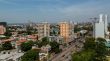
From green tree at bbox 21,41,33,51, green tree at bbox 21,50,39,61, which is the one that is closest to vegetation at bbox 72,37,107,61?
green tree at bbox 21,50,39,61

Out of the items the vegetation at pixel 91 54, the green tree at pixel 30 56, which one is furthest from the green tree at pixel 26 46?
the vegetation at pixel 91 54

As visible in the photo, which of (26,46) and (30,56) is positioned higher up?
(30,56)

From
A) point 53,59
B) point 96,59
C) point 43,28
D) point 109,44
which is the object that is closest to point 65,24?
point 43,28

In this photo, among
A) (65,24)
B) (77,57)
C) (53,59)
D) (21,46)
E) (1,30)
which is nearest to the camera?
(77,57)

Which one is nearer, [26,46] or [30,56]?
[30,56]

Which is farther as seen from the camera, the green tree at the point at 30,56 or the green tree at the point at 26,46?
the green tree at the point at 26,46

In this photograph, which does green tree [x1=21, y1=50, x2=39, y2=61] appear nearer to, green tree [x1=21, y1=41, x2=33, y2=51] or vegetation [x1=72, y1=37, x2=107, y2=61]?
vegetation [x1=72, y1=37, x2=107, y2=61]

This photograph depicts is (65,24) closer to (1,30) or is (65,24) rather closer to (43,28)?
(43,28)

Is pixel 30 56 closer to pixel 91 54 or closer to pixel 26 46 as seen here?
pixel 91 54

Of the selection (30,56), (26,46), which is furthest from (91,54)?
(26,46)

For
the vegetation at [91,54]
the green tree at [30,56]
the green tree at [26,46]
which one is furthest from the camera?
the green tree at [26,46]

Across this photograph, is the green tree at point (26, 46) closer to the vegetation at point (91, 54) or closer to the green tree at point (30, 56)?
the green tree at point (30, 56)
